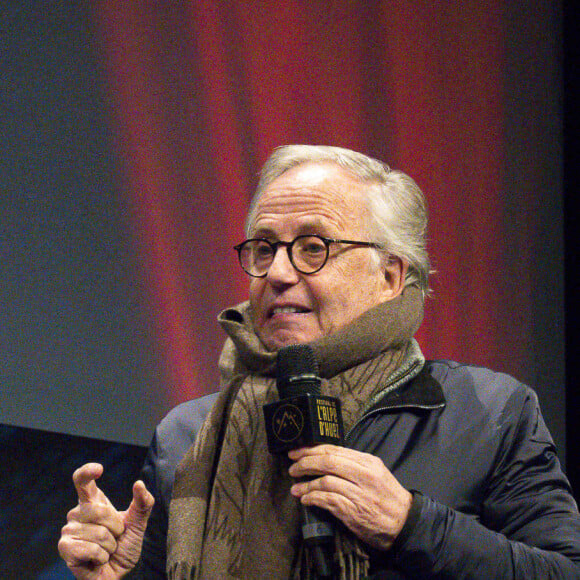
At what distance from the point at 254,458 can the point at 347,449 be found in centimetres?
35

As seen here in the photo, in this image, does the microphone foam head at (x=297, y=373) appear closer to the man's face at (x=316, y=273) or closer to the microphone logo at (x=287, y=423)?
the microphone logo at (x=287, y=423)

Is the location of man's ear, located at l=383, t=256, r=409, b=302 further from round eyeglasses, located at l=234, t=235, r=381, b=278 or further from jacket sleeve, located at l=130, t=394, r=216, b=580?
jacket sleeve, located at l=130, t=394, r=216, b=580

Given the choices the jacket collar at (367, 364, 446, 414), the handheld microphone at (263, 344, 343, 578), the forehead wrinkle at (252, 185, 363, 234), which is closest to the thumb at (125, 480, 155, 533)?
the handheld microphone at (263, 344, 343, 578)

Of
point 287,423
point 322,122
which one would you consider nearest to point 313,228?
point 287,423

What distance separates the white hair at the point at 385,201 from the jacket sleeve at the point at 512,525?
42cm

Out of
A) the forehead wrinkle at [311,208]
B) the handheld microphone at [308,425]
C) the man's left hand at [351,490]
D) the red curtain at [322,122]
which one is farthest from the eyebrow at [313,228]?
the red curtain at [322,122]

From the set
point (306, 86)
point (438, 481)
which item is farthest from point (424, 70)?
point (438, 481)

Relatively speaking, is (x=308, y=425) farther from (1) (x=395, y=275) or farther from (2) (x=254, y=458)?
(1) (x=395, y=275)

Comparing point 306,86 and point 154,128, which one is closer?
point 154,128

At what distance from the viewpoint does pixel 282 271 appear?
167cm

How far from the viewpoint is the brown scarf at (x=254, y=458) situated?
1.41 metres

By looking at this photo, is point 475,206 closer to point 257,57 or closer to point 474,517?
point 257,57

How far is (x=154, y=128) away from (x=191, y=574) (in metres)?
1.48

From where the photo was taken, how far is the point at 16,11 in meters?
2.33
